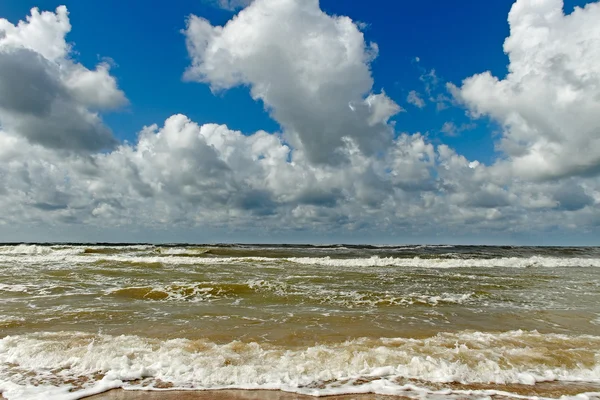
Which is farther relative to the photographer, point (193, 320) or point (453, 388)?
point (193, 320)

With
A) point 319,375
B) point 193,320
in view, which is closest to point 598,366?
point 319,375

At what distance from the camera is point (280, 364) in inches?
250

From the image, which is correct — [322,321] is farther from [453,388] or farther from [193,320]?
[453,388]

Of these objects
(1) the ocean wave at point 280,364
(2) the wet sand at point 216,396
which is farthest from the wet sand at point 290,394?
(1) the ocean wave at point 280,364

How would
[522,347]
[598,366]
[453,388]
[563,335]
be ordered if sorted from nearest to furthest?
[453,388]
[598,366]
[522,347]
[563,335]

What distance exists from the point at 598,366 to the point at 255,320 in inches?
299

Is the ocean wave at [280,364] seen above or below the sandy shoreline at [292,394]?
above

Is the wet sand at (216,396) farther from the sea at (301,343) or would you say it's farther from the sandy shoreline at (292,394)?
the sea at (301,343)

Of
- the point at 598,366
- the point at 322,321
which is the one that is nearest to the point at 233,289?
the point at 322,321

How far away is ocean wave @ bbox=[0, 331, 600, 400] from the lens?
18.5 ft

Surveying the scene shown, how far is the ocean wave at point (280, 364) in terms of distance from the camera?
562cm

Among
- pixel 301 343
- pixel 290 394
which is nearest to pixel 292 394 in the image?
pixel 290 394

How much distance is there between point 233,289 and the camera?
633 inches

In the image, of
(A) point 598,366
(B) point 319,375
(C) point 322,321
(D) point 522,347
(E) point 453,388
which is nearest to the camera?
(E) point 453,388
